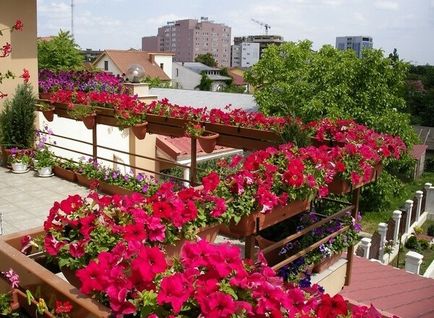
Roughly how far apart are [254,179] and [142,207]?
2.69 ft

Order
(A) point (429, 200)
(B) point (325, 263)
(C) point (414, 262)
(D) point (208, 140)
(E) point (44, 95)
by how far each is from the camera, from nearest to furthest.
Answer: (B) point (325, 263) < (D) point (208, 140) < (E) point (44, 95) < (C) point (414, 262) < (A) point (429, 200)

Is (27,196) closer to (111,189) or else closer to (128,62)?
(111,189)

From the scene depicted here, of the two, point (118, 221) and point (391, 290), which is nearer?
point (118, 221)

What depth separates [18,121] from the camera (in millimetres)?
6734

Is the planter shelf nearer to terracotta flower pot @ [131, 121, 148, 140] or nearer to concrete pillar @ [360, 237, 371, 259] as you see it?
terracotta flower pot @ [131, 121, 148, 140]

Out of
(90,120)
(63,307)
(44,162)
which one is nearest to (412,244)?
(90,120)

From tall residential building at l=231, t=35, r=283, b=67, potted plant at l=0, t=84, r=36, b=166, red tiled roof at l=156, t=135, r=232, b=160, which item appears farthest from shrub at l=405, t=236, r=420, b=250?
tall residential building at l=231, t=35, r=283, b=67

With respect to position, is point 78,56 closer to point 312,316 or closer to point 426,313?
point 426,313

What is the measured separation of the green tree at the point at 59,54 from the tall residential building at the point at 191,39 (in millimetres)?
100459

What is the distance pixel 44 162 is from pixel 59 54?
45.8 feet

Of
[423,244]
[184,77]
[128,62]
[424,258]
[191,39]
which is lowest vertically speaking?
[424,258]

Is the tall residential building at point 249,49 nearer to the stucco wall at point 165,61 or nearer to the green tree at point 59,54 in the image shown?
the stucco wall at point 165,61

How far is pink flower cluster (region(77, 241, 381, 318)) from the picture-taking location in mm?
1296

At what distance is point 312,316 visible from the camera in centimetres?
135
